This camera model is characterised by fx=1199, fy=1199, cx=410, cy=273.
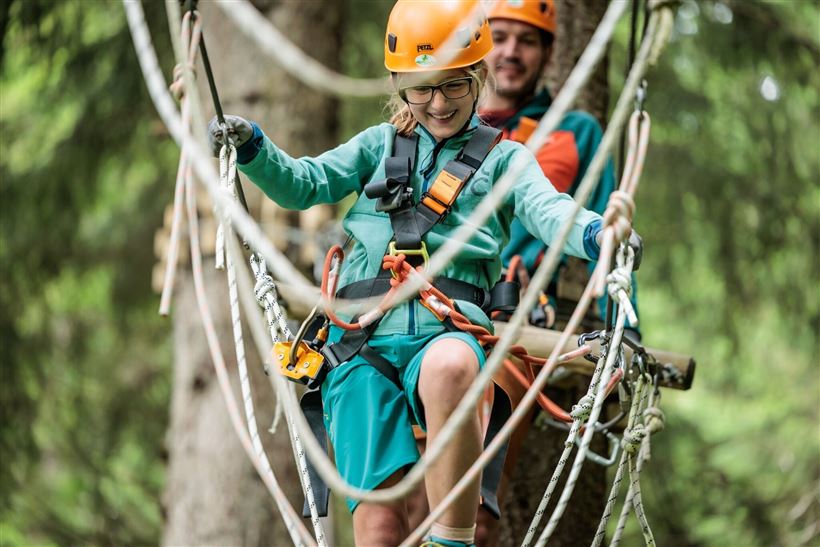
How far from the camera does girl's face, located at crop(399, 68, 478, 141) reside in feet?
8.89

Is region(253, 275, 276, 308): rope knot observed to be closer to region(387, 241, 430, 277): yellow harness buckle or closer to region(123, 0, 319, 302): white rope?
region(387, 241, 430, 277): yellow harness buckle

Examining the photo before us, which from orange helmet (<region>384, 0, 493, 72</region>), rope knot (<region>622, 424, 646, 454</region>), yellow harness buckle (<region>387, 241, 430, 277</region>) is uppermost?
orange helmet (<region>384, 0, 493, 72</region>)

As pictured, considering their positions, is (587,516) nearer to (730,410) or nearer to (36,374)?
(36,374)

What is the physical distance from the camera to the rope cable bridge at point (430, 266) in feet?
6.50

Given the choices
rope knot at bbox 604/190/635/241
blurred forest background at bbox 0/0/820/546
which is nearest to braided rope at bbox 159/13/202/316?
rope knot at bbox 604/190/635/241

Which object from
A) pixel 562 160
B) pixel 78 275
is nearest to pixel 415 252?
pixel 562 160

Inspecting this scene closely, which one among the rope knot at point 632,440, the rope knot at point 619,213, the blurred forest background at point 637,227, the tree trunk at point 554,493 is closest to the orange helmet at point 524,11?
the tree trunk at point 554,493

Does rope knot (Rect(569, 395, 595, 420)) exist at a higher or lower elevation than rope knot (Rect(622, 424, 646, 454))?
higher

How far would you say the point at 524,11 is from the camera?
4137mm

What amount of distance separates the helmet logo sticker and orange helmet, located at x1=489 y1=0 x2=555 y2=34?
146cm

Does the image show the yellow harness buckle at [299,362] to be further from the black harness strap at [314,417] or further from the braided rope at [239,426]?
the braided rope at [239,426]

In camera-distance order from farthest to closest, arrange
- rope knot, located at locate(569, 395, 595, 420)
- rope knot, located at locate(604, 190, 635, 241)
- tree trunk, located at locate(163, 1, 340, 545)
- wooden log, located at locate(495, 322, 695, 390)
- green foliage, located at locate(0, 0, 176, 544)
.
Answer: green foliage, located at locate(0, 0, 176, 544)
tree trunk, located at locate(163, 1, 340, 545)
wooden log, located at locate(495, 322, 695, 390)
rope knot, located at locate(569, 395, 595, 420)
rope knot, located at locate(604, 190, 635, 241)

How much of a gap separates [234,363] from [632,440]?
3.38 metres

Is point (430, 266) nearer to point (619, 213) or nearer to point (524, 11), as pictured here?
point (619, 213)
